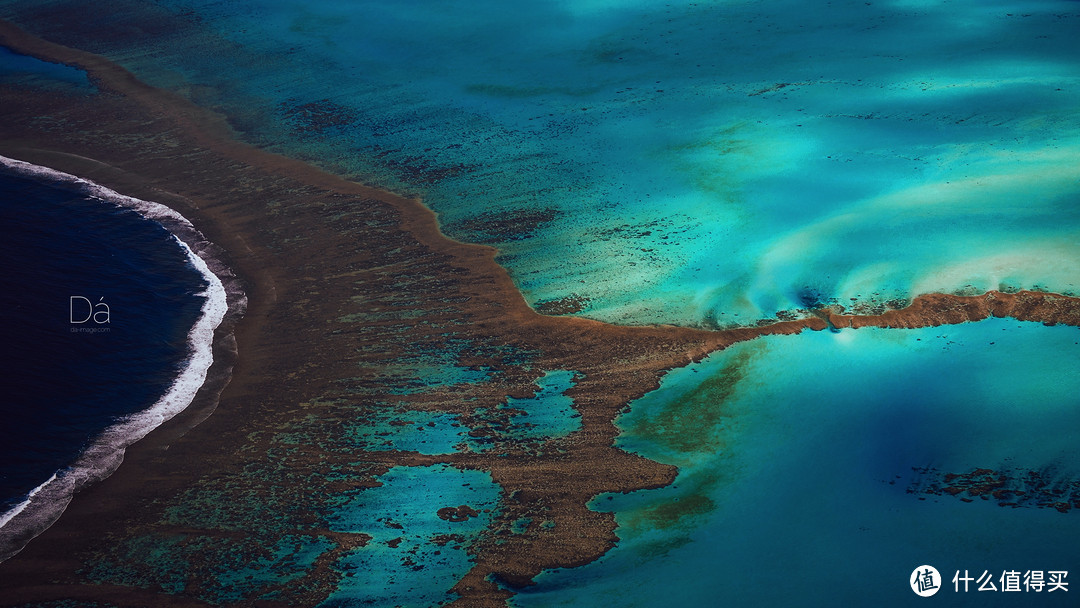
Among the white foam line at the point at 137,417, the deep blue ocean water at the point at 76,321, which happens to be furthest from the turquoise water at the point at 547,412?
the deep blue ocean water at the point at 76,321

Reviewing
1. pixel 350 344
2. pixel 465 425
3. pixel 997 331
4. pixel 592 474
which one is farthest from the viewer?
pixel 350 344

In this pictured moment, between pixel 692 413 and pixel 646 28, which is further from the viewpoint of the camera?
pixel 646 28

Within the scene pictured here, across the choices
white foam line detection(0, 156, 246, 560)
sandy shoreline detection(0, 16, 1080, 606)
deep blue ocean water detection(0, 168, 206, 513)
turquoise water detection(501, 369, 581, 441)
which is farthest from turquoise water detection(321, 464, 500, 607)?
deep blue ocean water detection(0, 168, 206, 513)

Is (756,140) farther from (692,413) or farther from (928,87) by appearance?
(692,413)

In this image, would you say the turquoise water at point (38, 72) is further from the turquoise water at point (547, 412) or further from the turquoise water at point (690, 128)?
the turquoise water at point (547, 412)

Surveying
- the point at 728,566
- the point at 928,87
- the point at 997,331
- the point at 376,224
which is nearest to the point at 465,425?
the point at 728,566

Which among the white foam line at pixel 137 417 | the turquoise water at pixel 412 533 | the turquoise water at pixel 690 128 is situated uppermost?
the turquoise water at pixel 690 128
